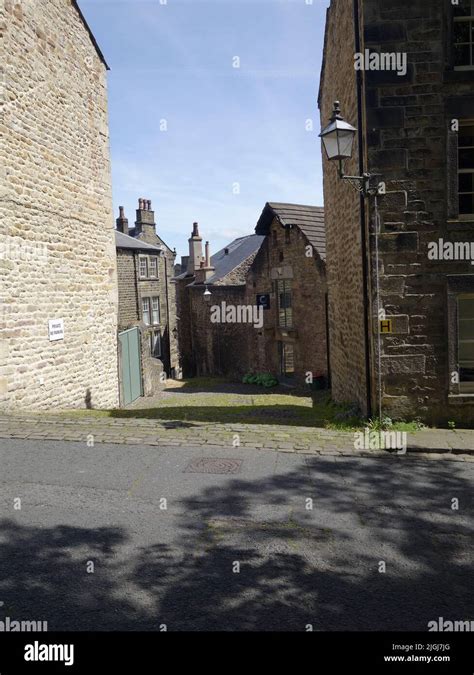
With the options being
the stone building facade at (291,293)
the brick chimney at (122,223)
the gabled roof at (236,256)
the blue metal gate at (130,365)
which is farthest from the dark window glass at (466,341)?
the brick chimney at (122,223)

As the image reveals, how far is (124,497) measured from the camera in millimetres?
5766

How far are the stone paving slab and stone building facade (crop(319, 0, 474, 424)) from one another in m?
0.91

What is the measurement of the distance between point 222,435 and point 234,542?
342cm

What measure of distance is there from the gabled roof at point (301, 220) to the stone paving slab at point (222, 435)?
41.4 ft

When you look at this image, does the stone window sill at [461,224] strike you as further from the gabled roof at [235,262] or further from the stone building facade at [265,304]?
the gabled roof at [235,262]

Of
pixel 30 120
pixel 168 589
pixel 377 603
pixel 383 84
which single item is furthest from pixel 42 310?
pixel 377 603

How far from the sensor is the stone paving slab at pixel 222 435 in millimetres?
7500

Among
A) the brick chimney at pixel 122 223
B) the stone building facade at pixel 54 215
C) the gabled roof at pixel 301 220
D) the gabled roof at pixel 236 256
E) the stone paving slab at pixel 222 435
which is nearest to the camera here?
the stone paving slab at pixel 222 435

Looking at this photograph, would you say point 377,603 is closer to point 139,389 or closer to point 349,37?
point 349,37
